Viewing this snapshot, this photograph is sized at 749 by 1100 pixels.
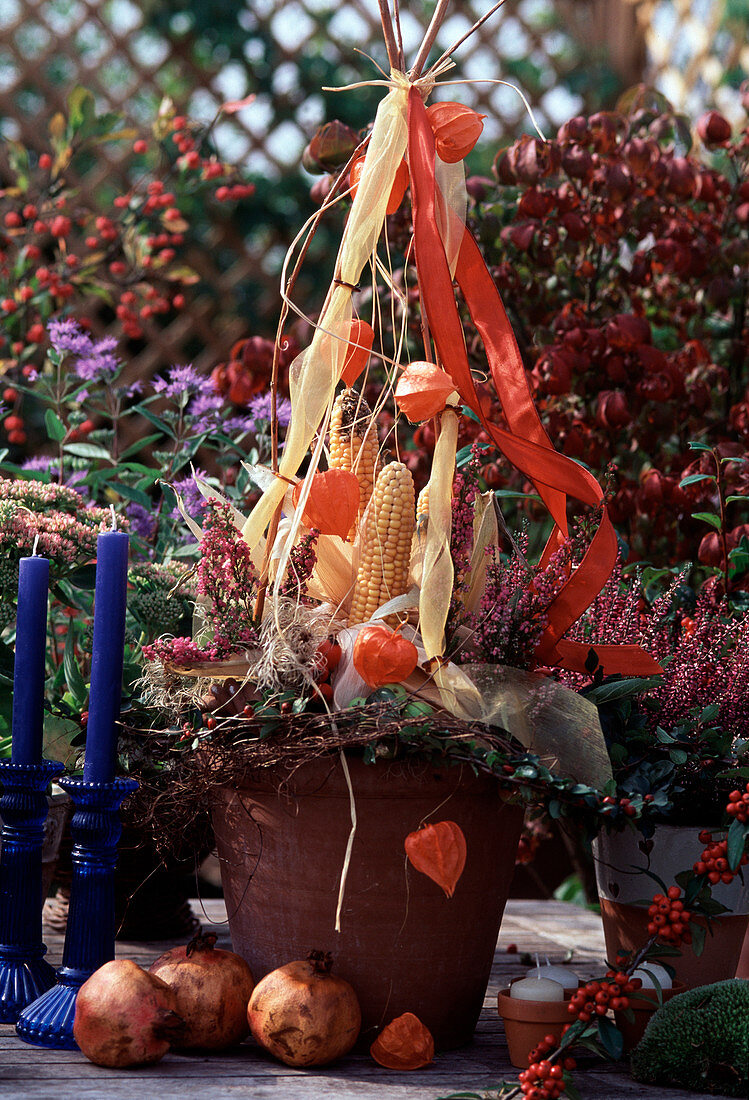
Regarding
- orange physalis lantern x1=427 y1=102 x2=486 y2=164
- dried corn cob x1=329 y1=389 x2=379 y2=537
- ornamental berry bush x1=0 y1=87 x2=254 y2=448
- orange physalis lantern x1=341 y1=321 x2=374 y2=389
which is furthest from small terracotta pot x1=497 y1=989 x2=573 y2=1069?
ornamental berry bush x1=0 y1=87 x2=254 y2=448

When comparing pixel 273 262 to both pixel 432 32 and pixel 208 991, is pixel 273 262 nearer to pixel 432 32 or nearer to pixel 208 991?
pixel 432 32

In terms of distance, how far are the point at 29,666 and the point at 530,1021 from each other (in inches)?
15.0

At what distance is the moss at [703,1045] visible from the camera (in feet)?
2.13

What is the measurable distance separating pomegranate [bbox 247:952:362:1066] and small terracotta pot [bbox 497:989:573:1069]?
0.09 m

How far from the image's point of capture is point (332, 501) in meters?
0.77

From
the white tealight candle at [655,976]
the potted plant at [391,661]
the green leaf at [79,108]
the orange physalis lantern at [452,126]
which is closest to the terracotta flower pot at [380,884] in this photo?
the potted plant at [391,661]

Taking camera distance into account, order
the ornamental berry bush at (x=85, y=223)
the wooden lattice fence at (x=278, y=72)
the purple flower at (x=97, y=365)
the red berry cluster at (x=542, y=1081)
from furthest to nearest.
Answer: the wooden lattice fence at (x=278, y=72)
the ornamental berry bush at (x=85, y=223)
the purple flower at (x=97, y=365)
the red berry cluster at (x=542, y=1081)

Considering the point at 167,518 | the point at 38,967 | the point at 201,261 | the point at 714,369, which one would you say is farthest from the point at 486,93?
the point at 38,967

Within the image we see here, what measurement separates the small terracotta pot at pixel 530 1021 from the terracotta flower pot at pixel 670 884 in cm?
10

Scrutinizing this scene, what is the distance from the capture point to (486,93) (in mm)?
2467

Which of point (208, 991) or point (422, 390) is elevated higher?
point (422, 390)

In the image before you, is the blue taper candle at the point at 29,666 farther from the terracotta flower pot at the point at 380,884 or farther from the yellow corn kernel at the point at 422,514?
the yellow corn kernel at the point at 422,514

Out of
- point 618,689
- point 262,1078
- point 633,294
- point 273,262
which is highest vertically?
point 273,262

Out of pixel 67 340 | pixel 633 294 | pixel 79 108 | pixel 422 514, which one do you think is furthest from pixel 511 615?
pixel 79 108
